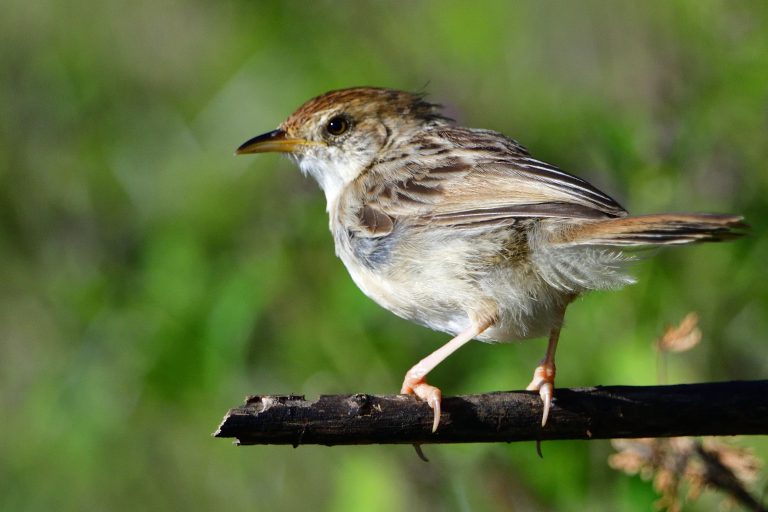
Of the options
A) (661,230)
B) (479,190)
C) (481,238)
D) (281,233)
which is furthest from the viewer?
(281,233)

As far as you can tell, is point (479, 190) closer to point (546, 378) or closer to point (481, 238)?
point (481, 238)

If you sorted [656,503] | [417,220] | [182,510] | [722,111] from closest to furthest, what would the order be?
[656,503]
[417,220]
[722,111]
[182,510]

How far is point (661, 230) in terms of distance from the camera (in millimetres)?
3646

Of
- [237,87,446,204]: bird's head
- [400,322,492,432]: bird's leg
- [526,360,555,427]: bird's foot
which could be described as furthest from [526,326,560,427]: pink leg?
[237,87,446,204]: bird's head

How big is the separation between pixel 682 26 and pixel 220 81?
10.2 ft

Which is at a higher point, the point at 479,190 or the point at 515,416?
the point at 479,190

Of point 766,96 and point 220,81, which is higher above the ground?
point 220,81

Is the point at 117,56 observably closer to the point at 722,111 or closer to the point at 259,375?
the point at 259,375

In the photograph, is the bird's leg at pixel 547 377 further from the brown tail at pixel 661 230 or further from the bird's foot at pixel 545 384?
the brown tail at pixel 661 230

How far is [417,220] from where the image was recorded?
185 inches

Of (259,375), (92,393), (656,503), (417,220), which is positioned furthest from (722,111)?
(92,393)

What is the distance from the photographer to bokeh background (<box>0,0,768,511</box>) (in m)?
5.34

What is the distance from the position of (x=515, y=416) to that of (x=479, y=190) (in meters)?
1.24

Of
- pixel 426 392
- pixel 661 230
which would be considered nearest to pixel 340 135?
pixel 426 392
